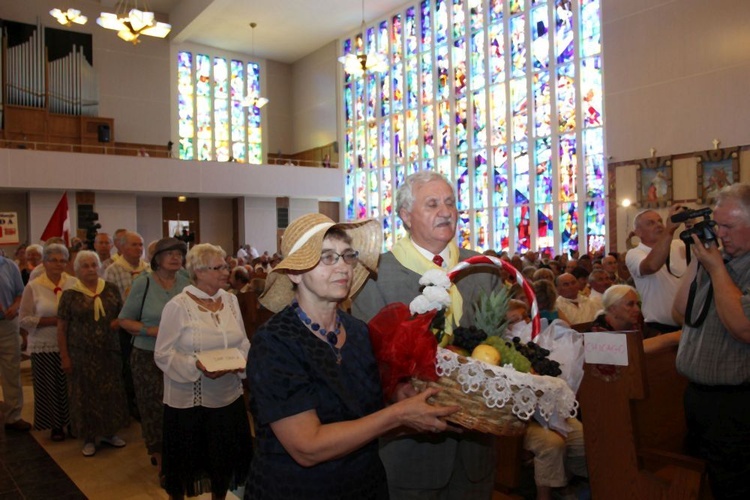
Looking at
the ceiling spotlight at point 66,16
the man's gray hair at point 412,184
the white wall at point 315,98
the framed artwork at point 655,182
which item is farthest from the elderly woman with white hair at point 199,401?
the white wall at point 315,98

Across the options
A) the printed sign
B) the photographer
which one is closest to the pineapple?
the printed sign

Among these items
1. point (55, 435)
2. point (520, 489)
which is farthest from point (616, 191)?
point (55, 435)

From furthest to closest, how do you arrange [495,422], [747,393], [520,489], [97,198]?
[97,198], [520,489], [747,393], [495,422]

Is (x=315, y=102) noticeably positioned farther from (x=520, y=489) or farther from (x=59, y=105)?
(x=520, y=489)

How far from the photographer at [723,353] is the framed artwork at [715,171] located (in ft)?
31.1

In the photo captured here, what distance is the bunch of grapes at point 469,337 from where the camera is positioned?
1642 millimetres

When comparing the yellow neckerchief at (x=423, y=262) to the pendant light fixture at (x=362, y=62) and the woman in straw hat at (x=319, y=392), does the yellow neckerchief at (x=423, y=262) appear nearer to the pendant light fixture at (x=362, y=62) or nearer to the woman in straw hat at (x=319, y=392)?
the woman in straw hat at (x=319, y=392)

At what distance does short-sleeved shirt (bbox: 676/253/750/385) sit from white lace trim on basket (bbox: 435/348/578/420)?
105cm

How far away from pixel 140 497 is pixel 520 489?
2284 mm

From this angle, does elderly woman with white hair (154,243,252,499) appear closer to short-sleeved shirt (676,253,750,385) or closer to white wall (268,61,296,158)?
short-sleeved shirt (676,253,750,385)

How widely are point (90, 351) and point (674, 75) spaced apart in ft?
36.5

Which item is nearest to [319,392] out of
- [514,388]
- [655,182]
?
[514,388]

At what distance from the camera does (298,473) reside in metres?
1.58

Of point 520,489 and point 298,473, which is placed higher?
point 298,473
